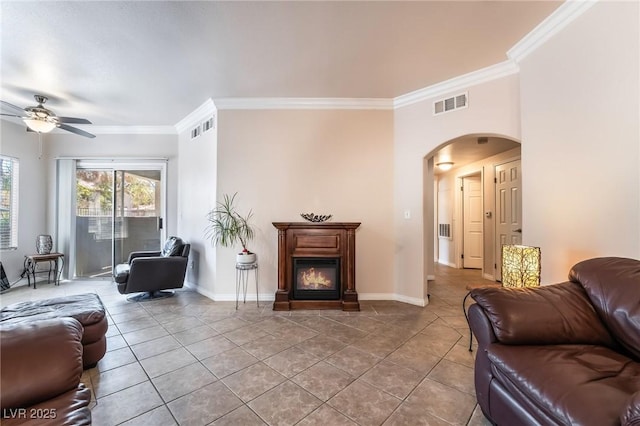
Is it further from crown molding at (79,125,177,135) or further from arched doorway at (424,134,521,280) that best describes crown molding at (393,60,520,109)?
crown molding at (79,125,177,135)

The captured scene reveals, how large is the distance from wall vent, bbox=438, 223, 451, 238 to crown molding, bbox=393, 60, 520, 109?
401cm

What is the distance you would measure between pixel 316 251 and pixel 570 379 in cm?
249

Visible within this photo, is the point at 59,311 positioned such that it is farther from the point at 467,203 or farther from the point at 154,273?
the point at 467,203

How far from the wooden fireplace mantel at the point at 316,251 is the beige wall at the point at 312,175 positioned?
35 cm

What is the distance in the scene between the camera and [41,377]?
3.02 feet

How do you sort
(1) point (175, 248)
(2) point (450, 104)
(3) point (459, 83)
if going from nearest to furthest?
1. (3) point (459, 83)
2. (2) point (450, 104)
3. (1) point (175, 248)

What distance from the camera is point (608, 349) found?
→ 1354 millimetres

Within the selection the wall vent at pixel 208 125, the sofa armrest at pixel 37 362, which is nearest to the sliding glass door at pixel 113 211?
the wall vent at pixel 208 125

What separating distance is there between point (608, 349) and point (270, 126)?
12.3 ft

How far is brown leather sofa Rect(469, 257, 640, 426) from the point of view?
1030 mm

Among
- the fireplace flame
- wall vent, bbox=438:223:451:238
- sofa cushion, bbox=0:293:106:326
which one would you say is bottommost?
the fireplace flame

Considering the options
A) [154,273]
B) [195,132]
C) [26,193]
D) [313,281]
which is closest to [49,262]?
[26,193]

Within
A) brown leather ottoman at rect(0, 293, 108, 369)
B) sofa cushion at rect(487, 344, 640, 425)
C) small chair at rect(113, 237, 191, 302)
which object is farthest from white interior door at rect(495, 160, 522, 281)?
brown leather ottoman at rect(0, 293, 108, 369)

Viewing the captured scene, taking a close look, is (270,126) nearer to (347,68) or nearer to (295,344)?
(347,68)
